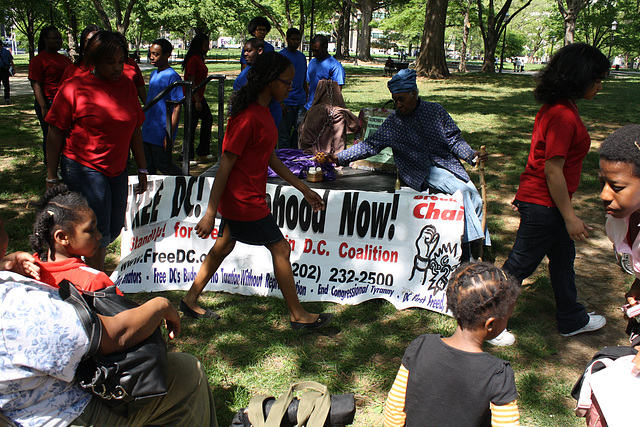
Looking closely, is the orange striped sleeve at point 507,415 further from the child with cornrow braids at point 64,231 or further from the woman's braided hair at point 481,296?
the child with cornrow braids at point 64,231

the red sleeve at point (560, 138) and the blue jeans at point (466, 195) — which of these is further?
→ the blue jeans at point (466, 195)

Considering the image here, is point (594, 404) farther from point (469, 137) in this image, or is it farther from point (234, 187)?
point (469, 137)

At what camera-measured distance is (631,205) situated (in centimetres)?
214

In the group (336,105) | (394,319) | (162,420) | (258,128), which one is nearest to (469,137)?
(336,105)

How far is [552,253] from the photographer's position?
3.66m

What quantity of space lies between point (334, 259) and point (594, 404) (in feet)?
8.90

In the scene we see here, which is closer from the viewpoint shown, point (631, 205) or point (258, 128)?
point (631, 205)

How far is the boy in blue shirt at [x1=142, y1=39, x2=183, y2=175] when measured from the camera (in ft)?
19.1

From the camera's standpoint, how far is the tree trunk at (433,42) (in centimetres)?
2278

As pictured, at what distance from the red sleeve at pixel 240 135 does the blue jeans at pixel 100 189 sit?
941 millimetres

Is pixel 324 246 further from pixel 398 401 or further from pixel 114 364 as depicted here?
pixel 114 364

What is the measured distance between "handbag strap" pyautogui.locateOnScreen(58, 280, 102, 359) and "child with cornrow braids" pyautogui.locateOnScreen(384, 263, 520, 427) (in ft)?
3.58

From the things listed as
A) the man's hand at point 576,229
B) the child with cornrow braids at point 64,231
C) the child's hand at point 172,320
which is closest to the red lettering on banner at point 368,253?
the man's hand at point 576,229

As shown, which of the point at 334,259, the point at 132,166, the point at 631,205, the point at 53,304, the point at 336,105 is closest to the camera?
the point at 53,304
